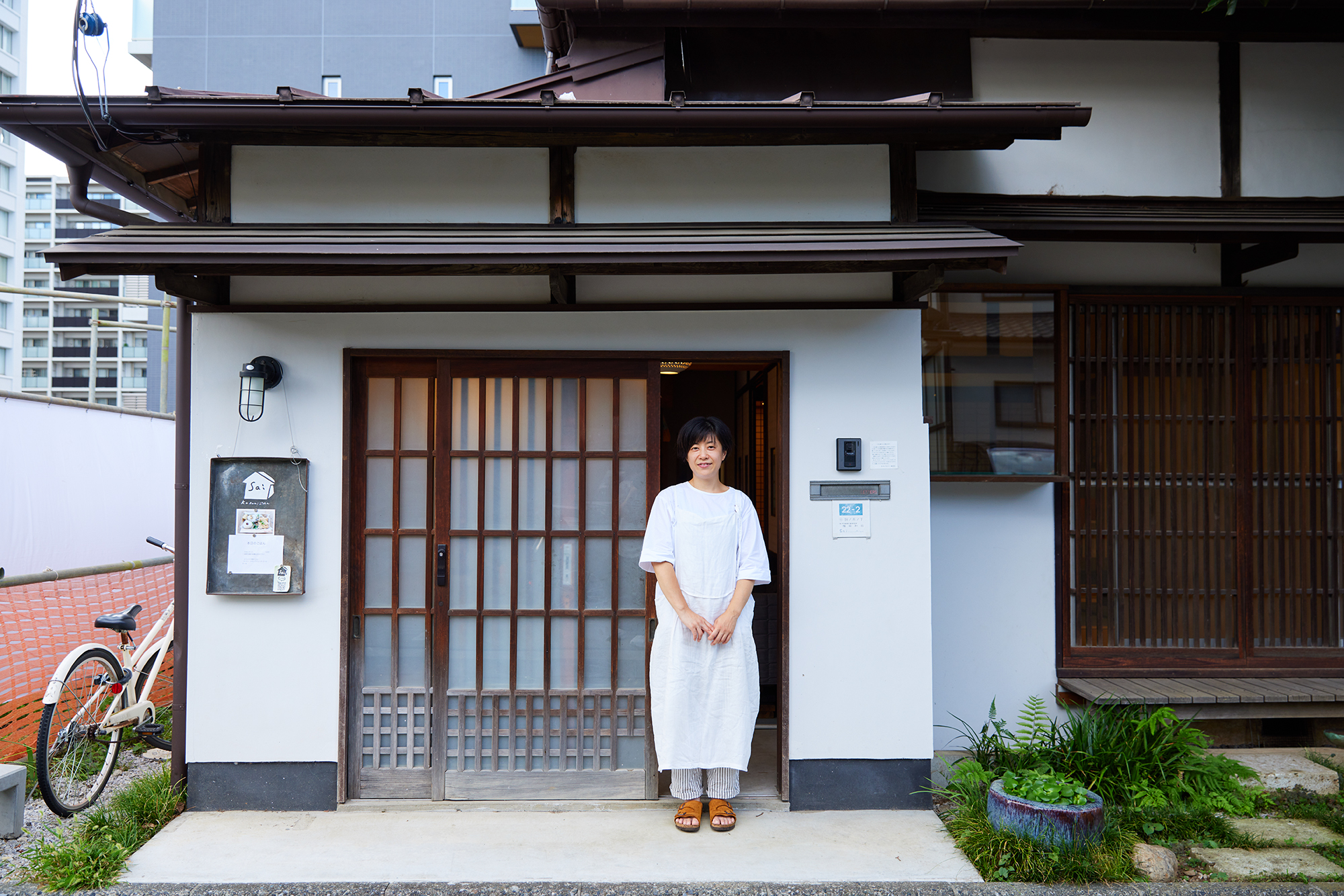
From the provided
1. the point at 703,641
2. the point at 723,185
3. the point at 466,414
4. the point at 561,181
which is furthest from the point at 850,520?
the point at 561,181

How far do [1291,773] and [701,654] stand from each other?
3.39m

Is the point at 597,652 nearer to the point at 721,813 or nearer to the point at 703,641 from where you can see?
the point at 703,641

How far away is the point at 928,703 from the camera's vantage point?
13.7 feet

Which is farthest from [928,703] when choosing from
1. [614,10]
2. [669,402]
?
[669,402]

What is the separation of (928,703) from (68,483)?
11317mm

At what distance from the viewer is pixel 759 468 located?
7.19 metres

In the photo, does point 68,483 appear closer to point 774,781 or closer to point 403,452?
point 403,452

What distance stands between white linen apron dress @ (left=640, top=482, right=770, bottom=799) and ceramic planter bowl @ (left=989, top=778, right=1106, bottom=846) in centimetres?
124

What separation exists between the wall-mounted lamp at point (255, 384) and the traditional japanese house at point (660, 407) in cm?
2

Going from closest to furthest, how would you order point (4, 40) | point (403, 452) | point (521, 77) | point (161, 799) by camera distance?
point (161, 799) → point (403, 452) → point (521, 77) → point (4, 40)

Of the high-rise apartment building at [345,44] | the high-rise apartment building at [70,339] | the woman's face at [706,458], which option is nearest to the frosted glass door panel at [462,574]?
the woman's face at [706,458]

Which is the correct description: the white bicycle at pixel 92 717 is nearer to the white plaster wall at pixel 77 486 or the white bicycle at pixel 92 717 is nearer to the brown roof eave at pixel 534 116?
the brown roof eave at pixel 534 116

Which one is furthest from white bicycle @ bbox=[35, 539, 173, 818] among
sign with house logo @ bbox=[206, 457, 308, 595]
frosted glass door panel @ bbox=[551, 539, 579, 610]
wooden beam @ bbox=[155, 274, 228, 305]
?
frosted glass door panel @ bbox=[551, 539, 579, 610]

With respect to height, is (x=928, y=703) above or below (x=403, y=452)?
below
